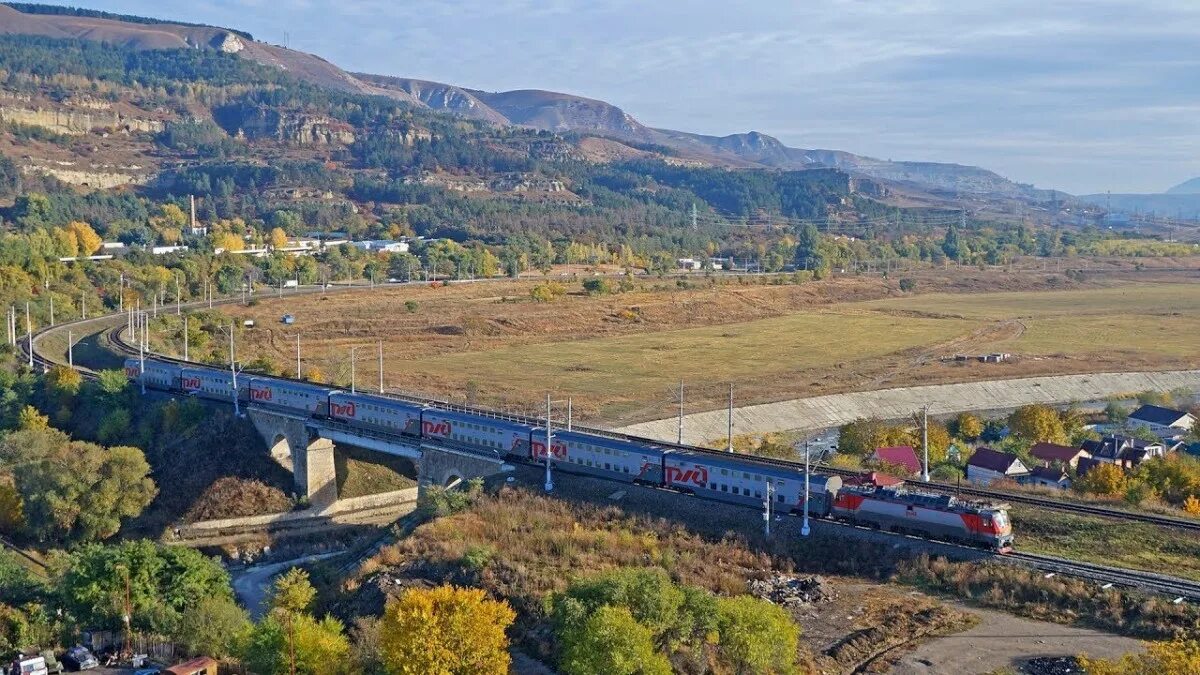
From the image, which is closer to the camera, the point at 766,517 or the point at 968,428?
the point at 766,517

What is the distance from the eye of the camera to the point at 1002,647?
33.0 meters

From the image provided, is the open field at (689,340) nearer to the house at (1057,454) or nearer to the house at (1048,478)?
the house at (1057,454)

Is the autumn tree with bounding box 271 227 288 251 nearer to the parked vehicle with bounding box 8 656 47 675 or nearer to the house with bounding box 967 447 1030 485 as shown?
the house with bounding box 967 447 1030 485

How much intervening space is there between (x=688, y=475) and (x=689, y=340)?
72.7 meters

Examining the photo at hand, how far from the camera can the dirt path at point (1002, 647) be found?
31.8 m

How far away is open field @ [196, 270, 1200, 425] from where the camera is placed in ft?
296

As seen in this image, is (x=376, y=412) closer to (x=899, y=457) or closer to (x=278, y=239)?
(x=899, y=457)

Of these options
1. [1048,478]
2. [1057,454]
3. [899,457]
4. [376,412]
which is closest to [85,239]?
[376,412]

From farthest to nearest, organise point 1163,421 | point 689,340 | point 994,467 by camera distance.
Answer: point 689,340 < point 1163,421 < point 994,467

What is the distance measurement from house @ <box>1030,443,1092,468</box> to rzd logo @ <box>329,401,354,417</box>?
36.7m

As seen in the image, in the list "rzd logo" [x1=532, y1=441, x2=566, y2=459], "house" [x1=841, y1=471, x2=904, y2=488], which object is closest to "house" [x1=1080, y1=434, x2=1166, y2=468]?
"house" [x1=841, y1=471, x2=904, y2=488]

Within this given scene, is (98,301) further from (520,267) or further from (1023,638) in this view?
(1023,638)

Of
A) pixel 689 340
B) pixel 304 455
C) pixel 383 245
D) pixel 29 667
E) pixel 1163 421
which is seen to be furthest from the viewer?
pixel 383 245

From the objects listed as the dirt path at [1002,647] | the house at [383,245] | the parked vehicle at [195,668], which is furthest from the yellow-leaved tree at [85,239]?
the dirt path at [1002,647]
